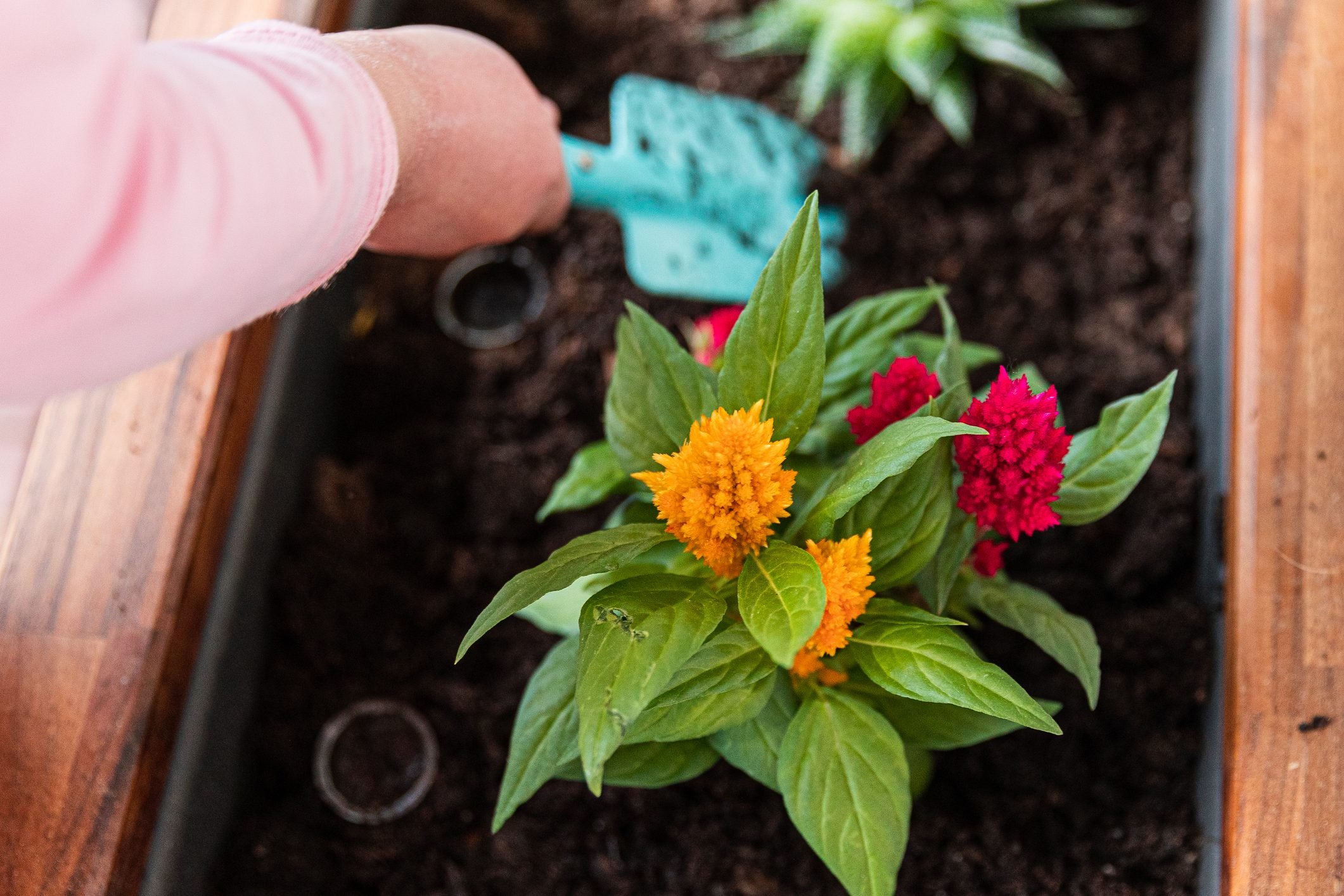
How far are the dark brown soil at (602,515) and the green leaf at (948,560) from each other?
12.7 inches

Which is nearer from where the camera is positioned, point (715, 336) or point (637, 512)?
point (637, 512)

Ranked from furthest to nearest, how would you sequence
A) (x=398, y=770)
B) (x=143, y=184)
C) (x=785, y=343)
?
(x=398, y=770)
(x=785, y=343)
(x=143, y=184)

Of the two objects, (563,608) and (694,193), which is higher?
(694,193)

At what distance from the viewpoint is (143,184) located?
59 centimetres

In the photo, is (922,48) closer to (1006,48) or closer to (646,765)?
(1006,48)

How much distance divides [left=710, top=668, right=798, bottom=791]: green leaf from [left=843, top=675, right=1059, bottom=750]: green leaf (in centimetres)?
7

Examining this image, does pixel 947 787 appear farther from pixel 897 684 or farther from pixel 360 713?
pixel 360 713

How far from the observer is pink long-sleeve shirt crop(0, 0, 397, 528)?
1.84 ft

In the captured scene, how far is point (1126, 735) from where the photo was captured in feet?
3.68

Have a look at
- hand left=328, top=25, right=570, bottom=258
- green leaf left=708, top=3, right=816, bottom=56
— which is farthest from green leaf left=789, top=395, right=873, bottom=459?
green leaf left=708, top=3, right=816, bottom=56

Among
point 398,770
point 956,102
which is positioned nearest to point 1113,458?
point 956,102

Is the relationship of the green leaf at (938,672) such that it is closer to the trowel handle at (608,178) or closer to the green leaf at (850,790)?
the green leaf at (850,790)

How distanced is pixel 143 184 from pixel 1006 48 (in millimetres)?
1229

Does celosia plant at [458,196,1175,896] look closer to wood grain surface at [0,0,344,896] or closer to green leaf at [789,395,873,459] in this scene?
green leaf at [789,395,873,459]
